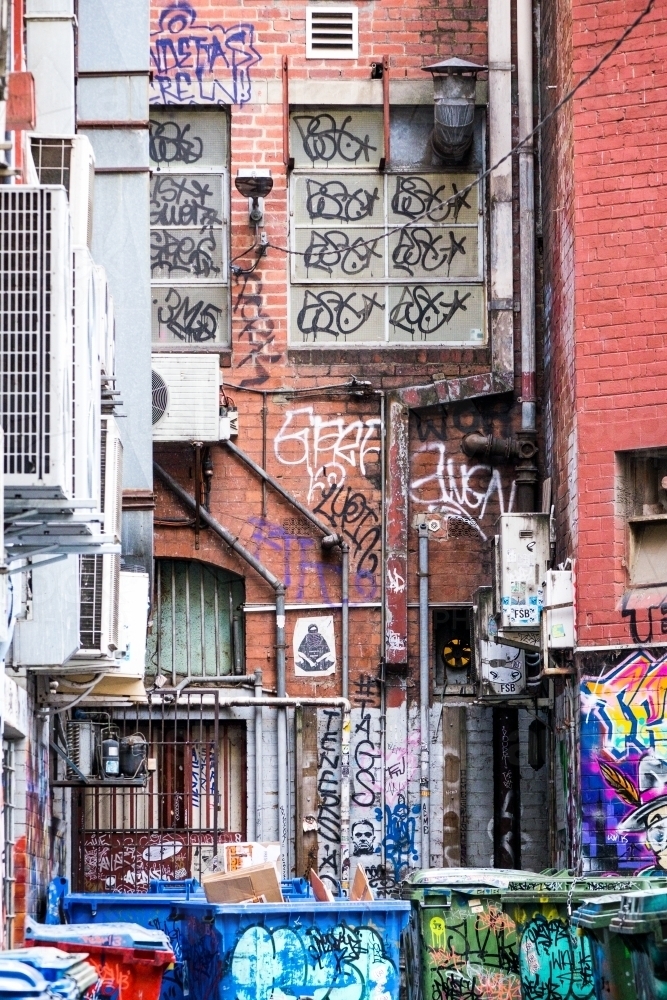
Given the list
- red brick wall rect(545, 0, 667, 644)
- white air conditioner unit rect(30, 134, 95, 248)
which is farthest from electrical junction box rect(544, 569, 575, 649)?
white air conditioner unit rect(30, 134, 95, 248)

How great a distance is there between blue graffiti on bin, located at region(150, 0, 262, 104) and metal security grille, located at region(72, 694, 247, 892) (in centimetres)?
573

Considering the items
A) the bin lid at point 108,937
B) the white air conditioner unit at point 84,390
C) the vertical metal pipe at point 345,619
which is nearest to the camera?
the white air conditioner unit at point 84,390

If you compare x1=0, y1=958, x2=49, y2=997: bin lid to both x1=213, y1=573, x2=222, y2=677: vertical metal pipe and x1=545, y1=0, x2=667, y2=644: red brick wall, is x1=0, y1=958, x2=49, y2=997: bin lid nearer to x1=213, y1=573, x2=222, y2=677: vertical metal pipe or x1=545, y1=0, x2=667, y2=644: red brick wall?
x1=545, y1=0, x2=667, y2=644: red brick wall

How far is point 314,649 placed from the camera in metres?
16.9

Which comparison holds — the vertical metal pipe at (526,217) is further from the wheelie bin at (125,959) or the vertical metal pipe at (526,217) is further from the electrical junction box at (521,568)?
the wheelie bin at (125,959)

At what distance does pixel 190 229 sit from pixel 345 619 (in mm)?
4041

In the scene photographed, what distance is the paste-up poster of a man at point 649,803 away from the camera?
13.8 m

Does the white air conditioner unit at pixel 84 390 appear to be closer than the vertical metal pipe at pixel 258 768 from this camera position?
Yes

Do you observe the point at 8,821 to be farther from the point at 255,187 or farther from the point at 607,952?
the point at 255,187

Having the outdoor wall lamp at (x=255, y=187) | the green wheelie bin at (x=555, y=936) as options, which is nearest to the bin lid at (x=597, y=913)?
the green wheelie bin at (x=555, y=936)

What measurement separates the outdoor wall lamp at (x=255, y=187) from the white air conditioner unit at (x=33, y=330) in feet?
26.9

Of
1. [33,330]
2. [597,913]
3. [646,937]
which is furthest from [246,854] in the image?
[33,330]

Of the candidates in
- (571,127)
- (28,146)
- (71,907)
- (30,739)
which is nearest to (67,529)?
(28,146)

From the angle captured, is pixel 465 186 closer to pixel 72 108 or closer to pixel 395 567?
pixel 395 567
